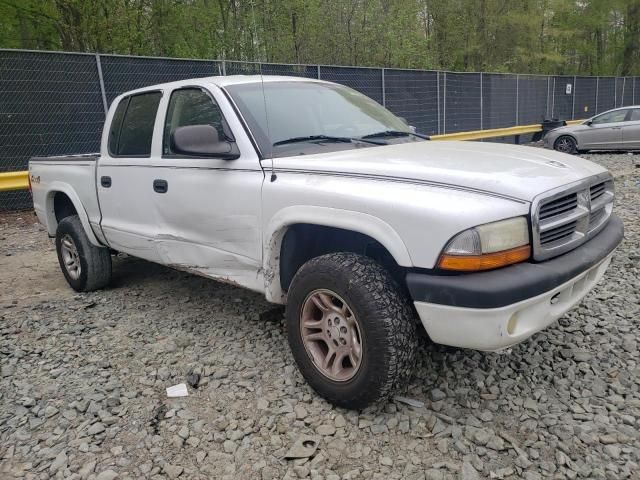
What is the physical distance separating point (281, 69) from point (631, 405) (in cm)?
971

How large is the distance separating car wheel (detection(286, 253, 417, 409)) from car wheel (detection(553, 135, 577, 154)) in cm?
1372

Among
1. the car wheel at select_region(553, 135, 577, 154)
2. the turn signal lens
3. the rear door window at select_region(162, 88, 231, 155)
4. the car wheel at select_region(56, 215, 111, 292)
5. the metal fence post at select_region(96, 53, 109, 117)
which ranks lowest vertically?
the car wheel at select_region(56, 215, 111, 292)

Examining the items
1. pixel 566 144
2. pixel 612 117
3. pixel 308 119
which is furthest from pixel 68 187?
pixel 612 117

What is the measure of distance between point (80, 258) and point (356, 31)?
15.8m

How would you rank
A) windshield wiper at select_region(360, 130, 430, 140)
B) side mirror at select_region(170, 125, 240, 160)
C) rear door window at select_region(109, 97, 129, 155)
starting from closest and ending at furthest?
side mirror at select_region(170, 125, 240, 160) → windshield wiper at select_region(360, 130, 430, 140) → rear door window at select_region(109, 97, 129, 155)

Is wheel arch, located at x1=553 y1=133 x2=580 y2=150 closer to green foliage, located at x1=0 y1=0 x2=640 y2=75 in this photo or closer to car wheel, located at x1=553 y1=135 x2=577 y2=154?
car wheel, located at x1=553 y1=135 x2=577 y2=154

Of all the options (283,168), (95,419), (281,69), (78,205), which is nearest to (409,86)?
(281,69)

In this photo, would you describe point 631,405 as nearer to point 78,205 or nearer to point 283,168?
point 283,168

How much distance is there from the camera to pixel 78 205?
4602 mm

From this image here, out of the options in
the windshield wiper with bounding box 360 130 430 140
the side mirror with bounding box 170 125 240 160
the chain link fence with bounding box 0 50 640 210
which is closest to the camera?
the side mirror with bounding box 170 125 240 160

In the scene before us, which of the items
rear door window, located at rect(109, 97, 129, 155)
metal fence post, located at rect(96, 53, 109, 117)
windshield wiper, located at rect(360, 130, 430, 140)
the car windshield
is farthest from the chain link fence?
windshield wiper, located at rect(360, 130, 430, 140)

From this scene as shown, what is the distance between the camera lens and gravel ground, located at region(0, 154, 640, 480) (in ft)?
7.64

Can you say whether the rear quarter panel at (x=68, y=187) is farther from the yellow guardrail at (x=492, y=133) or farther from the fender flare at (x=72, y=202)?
the yellow guardrail at (x=492, y=133)

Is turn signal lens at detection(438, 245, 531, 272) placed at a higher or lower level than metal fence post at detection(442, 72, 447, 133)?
lower
